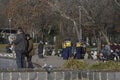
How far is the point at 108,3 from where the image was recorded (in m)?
43.2

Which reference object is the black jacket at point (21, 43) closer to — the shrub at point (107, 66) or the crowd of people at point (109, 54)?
the shrub at point (107, 66)

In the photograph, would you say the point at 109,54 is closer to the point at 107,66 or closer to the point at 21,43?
the point at 21,43

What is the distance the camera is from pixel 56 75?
1099 centimetres

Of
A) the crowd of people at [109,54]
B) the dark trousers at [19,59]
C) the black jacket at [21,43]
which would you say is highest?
the black jacket at [21,43]

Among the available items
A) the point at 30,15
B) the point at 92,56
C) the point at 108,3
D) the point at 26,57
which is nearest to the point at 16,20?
the point at 30,15

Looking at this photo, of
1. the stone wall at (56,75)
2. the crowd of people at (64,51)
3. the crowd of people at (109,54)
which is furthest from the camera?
the crowd of people at (109,54)

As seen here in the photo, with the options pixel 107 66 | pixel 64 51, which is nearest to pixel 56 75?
pixel 107 66

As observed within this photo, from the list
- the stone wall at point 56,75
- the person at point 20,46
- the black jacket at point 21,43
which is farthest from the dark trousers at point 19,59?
the stone wall at point 56,75

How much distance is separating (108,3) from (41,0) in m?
7.23

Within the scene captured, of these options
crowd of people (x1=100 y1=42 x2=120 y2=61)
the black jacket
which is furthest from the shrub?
crowd of people (x1=100 y1=42 x2=120 y2=61)

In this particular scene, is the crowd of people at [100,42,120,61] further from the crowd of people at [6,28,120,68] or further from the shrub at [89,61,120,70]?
the shrub at [89,61,120,70]

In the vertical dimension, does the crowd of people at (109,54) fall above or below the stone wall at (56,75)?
below

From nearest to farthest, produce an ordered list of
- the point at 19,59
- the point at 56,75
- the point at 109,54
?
the point at 56,75, the point at 19,59, the point at 109,54

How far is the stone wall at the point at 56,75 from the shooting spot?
1084 centimetres
